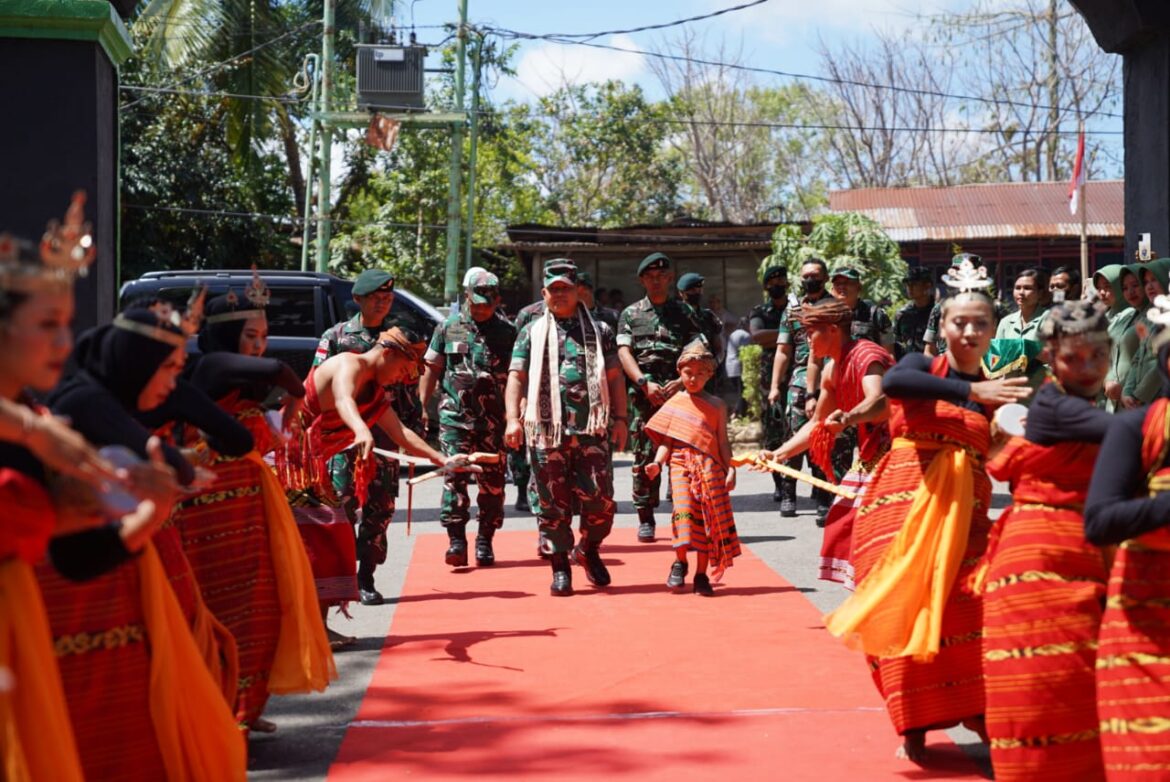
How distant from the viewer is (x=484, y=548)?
392 inches

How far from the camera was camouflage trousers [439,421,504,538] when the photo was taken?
383 inches

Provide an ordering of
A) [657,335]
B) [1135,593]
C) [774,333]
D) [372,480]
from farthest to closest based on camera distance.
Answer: [774,333] < [657,335] < [372,480] < [1135,593]

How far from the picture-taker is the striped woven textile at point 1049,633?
4.16m

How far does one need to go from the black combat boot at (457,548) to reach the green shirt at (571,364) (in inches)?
57.0

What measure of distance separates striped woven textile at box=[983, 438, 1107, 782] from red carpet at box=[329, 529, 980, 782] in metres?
0.92

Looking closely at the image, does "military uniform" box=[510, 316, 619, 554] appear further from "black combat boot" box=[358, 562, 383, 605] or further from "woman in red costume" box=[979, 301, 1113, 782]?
"woman in red costume" box=[979, 301, 1113, 782]

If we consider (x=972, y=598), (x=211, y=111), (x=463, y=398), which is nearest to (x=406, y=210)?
(x=211, y=111)

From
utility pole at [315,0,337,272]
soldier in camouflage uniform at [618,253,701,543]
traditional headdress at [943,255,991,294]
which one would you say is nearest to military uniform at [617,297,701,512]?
soldier in camouflage uniform at [618,253,701,543]

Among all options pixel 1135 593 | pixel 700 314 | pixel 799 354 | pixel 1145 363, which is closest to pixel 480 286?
pixel 700 314

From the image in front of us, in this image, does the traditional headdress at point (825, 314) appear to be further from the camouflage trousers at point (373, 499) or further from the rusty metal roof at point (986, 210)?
the rusty metal roof at point (986, 210)

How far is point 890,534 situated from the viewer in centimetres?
530

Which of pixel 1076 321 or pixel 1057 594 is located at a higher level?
pixel 1076 321

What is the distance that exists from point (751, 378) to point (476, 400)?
1174 cm

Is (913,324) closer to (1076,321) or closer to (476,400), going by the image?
(476,400)
